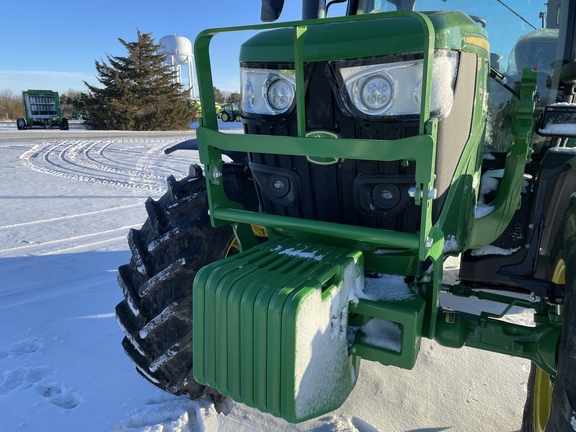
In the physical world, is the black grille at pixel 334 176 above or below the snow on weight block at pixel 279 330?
above

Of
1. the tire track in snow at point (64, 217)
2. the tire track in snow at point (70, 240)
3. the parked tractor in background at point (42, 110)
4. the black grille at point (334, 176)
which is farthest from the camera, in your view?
the parked tractor in background at point (42, 110)

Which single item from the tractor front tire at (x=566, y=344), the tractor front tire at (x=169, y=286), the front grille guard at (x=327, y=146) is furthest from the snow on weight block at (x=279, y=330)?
the tractor front tire at (x=566, y=344)

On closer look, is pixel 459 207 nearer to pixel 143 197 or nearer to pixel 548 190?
pixel 548 190

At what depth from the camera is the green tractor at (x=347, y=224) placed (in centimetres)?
146

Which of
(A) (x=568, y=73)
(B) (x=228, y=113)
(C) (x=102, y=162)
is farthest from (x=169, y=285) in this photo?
(B) (x=228, y=113)

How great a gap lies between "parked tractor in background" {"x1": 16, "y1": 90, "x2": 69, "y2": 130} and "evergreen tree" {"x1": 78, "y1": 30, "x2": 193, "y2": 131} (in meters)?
1.86

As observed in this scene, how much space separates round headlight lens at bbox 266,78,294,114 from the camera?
1.70 m

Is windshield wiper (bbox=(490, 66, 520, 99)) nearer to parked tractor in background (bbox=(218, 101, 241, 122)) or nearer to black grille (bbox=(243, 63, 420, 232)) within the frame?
black grille (bbox=(243, 63, 420, 232))

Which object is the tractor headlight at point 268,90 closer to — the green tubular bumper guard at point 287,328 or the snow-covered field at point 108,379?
the green tubular bumper guard at point 287,328

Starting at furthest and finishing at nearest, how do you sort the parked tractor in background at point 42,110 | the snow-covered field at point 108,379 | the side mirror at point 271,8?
the parked tractor in background at point 42,110 → the snow-covered field at point 108,379 → the side mirror at point 271,8

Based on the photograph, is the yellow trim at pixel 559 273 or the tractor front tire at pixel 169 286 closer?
the yellow trim at pixel 559 273

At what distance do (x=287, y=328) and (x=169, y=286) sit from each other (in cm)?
94

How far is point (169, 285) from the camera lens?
2.15 m

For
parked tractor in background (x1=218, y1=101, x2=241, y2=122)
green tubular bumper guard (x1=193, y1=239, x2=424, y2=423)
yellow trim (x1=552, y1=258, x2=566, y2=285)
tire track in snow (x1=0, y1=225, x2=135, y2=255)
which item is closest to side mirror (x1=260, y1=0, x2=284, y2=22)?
green tubular bumper guard (x1=193, y1=239, x2=424, y2=423)
